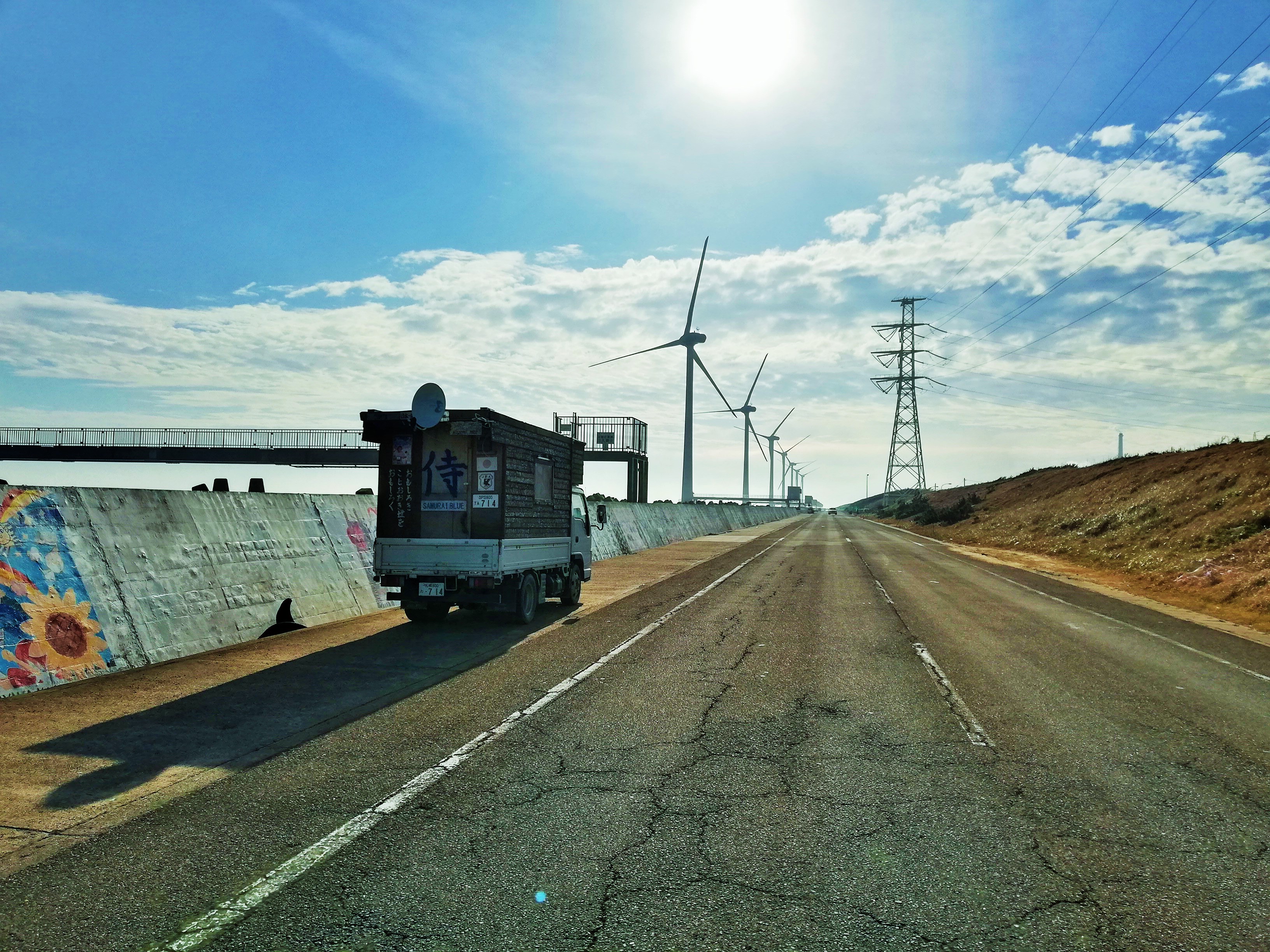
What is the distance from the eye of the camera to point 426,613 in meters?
14.4

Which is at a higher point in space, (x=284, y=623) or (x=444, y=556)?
(x=444, y=556)

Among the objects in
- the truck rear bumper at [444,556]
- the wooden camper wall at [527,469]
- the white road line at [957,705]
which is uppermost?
the wooden camper wall at [527,469]

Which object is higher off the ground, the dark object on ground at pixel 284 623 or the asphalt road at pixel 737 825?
the dark object on ground at pixel 284 623

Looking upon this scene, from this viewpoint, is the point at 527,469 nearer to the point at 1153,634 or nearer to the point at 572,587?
the point at 572,587

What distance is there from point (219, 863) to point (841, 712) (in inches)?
216

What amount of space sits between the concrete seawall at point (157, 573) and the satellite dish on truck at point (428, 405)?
9.50 ft

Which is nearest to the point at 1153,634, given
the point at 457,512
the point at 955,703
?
the point at 955,703

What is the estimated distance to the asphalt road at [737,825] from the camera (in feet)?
12.7

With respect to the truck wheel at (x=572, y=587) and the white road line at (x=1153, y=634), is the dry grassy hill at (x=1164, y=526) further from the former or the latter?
the truck wheel at (x=572, y=587)

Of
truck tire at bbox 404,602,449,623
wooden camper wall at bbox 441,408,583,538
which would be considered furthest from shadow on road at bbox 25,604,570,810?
wooden camper wall at bbox 441,408,583,538

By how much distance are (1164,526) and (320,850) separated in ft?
116

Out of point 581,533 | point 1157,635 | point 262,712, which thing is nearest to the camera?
point 262,712

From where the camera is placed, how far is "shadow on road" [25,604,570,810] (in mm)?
6324

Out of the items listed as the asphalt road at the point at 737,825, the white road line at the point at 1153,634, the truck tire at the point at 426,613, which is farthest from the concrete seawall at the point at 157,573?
the white road line at the point at 1153,634
